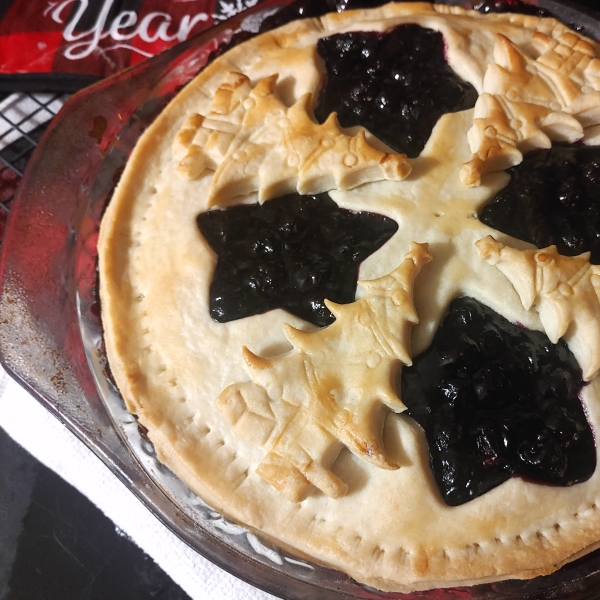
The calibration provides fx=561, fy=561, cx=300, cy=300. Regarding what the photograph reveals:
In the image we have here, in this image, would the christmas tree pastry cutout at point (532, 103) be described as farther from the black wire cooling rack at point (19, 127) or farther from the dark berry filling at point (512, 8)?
the black wire cooling rack at point (19, 127)

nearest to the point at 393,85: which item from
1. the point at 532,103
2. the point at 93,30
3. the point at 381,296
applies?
the point at 532,103

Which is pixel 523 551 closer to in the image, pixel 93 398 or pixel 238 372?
pixel 238 372

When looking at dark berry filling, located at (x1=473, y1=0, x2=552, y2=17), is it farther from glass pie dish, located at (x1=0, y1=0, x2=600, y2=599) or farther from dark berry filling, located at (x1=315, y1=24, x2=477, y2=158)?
dark berry filling, located at (x1=315, y1=24, x2=477, y2=158)

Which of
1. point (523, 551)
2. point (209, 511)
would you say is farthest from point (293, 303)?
point (523, 551)

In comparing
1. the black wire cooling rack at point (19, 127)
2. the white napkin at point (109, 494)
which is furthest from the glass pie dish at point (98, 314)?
the black wire cooling rack at point (19, 127)

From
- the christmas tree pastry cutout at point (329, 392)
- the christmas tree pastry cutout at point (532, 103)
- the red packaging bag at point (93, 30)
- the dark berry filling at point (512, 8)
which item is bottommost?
the christmas tree pastry cutout at point (329, 392)

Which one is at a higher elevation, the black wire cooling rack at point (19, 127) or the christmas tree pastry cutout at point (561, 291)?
the black wire cooling rack at point (19, 127)

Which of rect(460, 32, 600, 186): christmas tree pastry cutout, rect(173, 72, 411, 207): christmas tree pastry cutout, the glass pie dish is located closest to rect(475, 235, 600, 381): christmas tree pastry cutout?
rect(460, 32, 600, 186): christmas tree pastry cutout
